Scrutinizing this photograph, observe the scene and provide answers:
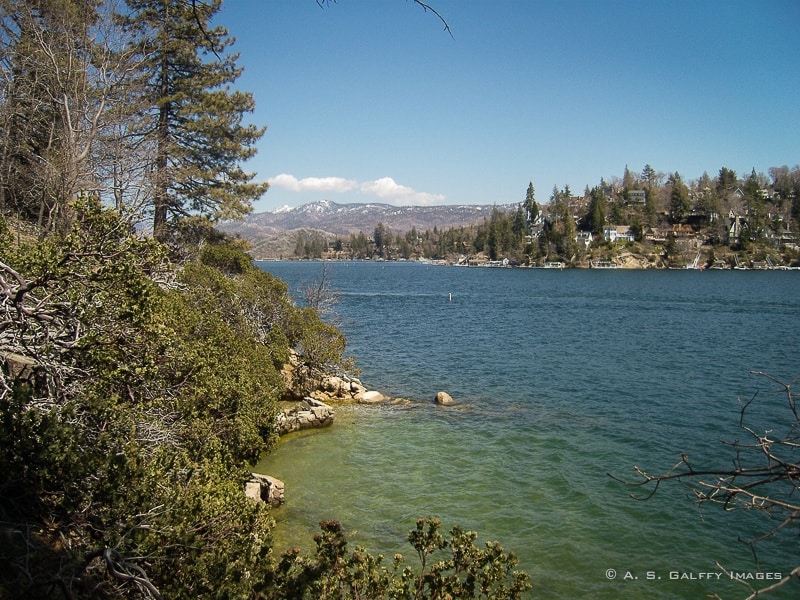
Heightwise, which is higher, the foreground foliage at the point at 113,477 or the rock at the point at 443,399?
the foreground foliage at the point at 113,477

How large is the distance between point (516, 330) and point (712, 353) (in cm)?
1638

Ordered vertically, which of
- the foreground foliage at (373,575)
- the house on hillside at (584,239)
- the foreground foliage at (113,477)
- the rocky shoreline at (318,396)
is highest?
the house on hillside at (584,239)

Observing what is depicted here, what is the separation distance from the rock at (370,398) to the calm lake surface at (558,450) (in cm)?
117

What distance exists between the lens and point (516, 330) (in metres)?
49.2

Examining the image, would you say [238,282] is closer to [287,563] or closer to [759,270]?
[287,563]

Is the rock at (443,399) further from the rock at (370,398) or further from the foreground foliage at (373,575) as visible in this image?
the foreground foliage at (373,575)

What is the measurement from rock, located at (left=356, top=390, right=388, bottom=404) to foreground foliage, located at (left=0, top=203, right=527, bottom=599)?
15.4 meters

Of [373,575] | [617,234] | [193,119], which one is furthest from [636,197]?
[373,575]

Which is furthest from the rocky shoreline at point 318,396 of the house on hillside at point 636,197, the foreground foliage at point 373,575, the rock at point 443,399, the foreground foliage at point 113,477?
the house on hillside at point 636,197

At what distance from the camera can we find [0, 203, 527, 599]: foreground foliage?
6.98 meters

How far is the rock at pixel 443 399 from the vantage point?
25.5m

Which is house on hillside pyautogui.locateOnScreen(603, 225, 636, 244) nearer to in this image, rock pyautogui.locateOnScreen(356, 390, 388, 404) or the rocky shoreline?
the rocky shoreline

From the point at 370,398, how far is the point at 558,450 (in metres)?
9.67

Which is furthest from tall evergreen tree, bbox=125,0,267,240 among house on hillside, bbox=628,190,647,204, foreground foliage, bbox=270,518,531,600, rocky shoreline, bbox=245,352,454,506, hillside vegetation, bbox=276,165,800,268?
house on hillside, bbox=628,190,647,204
